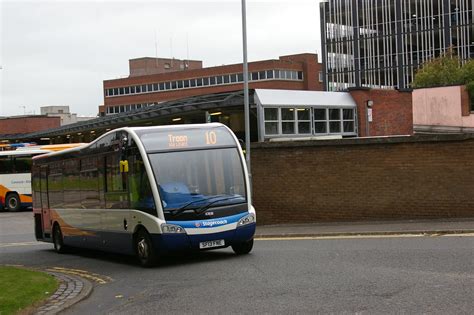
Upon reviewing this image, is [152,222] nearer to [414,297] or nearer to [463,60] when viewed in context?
[414,297]

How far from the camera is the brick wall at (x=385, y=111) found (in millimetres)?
40000

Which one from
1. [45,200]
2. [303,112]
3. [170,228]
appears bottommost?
[170,228]

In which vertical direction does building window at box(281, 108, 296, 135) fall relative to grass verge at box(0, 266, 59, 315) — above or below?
above

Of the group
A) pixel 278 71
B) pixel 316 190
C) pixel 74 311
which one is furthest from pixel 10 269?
pixel 278 71

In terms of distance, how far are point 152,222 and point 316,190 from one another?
28.1 feet

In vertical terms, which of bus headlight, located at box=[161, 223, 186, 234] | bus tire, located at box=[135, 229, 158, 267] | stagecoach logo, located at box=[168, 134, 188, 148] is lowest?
bus tire, located at box=[135, 229, 158, 267]

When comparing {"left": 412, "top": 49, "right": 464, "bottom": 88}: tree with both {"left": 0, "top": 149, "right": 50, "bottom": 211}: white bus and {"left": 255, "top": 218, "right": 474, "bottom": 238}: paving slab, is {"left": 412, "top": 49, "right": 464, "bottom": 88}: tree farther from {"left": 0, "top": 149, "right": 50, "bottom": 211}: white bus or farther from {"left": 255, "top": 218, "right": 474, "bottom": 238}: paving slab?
{"left": 255, "top": 218, "right": 474, "bottom": 238}: paving slab

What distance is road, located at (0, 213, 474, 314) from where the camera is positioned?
8250mm

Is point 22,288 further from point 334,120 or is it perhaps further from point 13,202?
point 13,202

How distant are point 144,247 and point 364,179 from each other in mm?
8353

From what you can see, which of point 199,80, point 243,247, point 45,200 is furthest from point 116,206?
point 199,80

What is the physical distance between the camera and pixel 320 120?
38844 mm

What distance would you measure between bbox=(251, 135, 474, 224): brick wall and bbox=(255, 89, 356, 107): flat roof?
14847mm

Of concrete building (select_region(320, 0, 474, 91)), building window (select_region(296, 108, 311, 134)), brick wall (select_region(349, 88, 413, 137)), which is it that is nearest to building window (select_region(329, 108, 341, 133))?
building window (select_region(296, 108, 311, 134))
